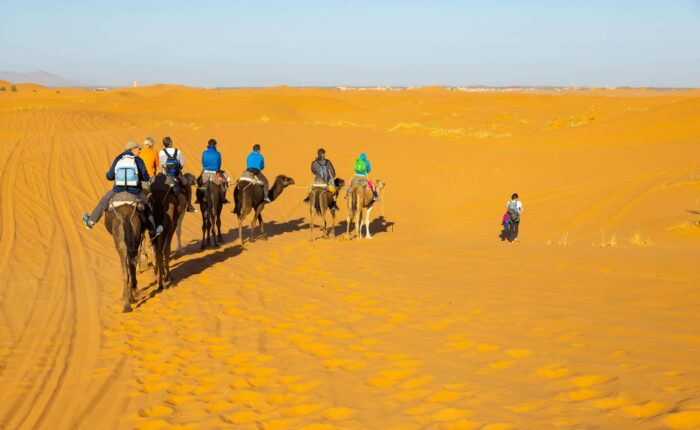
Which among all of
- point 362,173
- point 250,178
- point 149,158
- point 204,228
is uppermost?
point 149,158

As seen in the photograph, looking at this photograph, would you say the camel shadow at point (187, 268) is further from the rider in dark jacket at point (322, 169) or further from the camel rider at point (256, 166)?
the rider in dark jacket at point (322, 169)

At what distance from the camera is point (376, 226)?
69.5 ft

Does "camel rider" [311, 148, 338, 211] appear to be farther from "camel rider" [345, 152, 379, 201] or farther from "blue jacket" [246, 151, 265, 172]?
"blue jacket" [246, 151, 265, 172]

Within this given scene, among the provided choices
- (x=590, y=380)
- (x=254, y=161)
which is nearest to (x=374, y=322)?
(x=590, y=380)

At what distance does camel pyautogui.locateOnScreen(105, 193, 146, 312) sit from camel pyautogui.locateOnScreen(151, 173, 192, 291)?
1.03m

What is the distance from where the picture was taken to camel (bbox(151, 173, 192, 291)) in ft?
38.0

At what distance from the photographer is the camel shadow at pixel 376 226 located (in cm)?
1994

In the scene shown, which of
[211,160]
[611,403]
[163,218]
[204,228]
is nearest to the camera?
[611,403]

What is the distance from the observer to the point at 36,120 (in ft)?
142

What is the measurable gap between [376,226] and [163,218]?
1016cm

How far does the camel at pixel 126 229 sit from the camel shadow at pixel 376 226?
9362mm

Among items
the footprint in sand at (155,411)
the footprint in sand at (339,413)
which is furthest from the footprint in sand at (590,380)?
the footprint in sand at (155,411)

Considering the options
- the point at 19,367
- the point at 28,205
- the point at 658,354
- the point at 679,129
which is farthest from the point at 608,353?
the point at 679,129

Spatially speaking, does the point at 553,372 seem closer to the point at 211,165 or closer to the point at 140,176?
the point at 140,176
